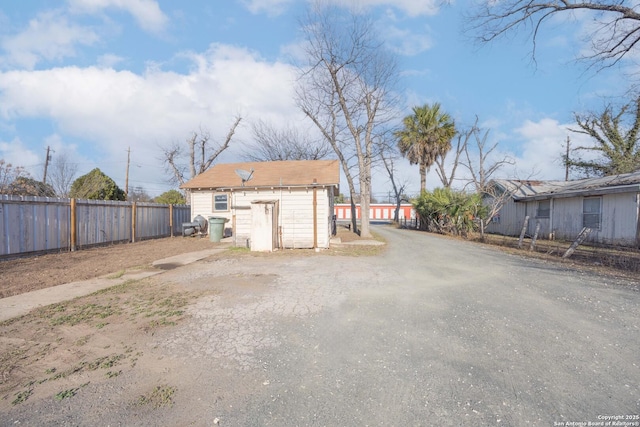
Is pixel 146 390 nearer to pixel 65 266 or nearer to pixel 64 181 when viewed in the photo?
pixel 65 266

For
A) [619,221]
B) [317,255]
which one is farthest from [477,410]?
[619,221]

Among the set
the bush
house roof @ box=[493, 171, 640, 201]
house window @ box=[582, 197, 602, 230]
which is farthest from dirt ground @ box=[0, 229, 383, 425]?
house window @ box=[582, 197, 602, 230]

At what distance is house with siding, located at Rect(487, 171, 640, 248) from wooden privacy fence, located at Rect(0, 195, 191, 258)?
1627 centimetres

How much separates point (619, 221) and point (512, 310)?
43.5ft

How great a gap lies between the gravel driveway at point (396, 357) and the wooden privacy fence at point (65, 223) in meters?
6.55

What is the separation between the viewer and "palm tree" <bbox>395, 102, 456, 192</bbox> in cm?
2605

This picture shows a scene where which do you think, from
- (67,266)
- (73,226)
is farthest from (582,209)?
(73,226)

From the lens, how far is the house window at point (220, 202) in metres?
17.3

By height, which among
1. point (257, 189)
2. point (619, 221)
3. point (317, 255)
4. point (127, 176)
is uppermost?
point (127, 176)

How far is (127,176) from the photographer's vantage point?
3170 cm

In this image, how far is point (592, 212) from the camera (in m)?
15.0

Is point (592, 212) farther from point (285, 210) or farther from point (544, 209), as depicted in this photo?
point (285, 210)

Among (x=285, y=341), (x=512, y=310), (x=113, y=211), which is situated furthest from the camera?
(x=113, y=211)

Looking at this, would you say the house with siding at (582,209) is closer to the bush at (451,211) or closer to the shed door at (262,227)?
the bush at (451,211)
